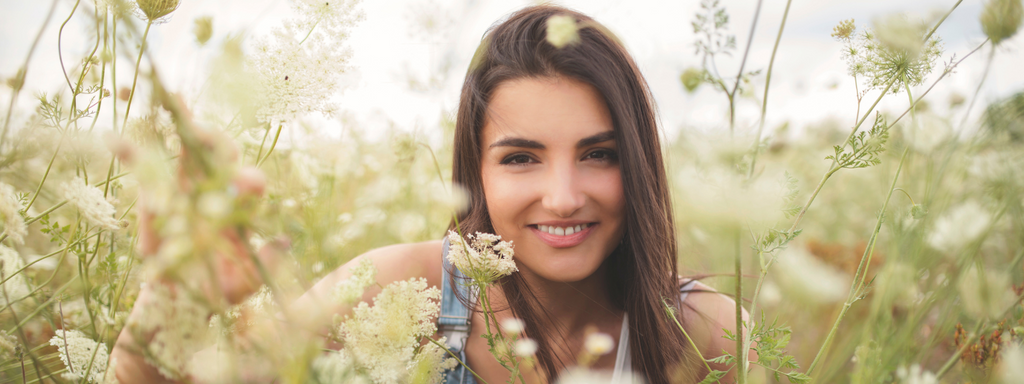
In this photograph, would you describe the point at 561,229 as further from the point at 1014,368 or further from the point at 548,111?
the point at 1014,368

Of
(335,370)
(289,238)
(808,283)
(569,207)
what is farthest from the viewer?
(569,207)

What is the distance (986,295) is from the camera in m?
0.81

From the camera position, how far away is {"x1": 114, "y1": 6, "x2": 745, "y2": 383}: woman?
1.20 m

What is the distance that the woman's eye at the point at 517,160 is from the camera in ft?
4.24

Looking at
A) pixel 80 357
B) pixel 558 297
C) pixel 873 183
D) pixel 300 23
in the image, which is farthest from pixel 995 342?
pixel 873 183

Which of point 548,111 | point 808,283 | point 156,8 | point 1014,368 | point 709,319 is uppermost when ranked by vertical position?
point 156,8

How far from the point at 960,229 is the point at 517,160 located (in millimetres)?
920

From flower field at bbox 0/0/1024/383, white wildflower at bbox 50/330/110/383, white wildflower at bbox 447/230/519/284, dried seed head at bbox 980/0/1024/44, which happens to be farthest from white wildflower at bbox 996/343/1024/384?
white wildflower at bbox 50/330/110/383

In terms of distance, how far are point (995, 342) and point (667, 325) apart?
0.67 meters

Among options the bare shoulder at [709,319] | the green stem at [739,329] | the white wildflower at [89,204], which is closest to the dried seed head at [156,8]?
the white wildflower at [89,204]

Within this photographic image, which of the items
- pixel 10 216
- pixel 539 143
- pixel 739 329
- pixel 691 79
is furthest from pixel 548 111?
pixel 10 216

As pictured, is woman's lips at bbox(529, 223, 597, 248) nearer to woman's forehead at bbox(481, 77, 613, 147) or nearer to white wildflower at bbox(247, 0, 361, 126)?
woman's forehead at bbox(481, 77, 613, 147)

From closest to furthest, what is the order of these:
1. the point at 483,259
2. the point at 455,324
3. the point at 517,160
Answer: the point at 483,259
the point at 517,160
the point at 455,324

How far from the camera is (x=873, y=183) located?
2.57 meters
